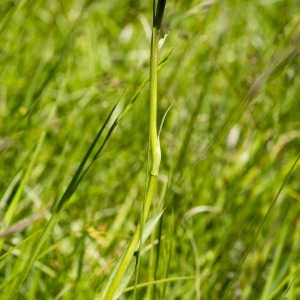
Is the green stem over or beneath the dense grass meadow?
over

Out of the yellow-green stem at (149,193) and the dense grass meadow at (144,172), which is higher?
the yellow-green stem at (149,193)

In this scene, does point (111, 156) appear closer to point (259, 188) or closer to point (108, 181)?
point (108, 181)

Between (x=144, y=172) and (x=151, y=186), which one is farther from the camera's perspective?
(x=144, y=172)

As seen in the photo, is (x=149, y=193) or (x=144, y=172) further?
(x=144, y=172)

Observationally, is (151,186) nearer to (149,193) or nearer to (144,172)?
(149,193)

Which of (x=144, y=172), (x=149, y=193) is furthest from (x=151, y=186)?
(x=144, y=172)

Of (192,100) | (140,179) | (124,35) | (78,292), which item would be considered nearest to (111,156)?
(140,179)

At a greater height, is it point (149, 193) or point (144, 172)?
point (149, 193)

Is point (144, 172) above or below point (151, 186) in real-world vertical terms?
below
